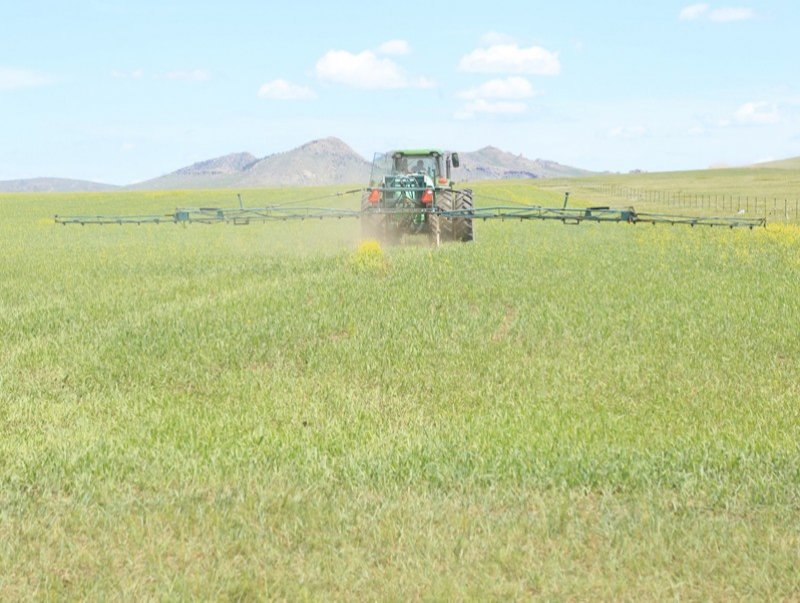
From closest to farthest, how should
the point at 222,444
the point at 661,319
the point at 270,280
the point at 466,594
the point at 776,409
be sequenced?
the point at 466,594 → the point at 222,444 → the point at 776,409 → the point at 661,319 → the point at 270,280

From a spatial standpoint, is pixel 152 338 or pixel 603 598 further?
pixel 152 338

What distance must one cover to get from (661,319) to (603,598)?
7.76 metres

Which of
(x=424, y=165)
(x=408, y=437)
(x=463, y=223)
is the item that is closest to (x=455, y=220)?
(x=463, y=223)

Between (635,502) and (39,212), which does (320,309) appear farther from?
(39,212)

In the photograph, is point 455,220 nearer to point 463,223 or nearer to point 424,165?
point 463,223

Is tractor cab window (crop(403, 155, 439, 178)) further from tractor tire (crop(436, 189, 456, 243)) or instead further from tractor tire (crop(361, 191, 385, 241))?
tractor tire (crop(361, 191, 385, 241))

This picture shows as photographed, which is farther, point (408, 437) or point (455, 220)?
point (455, 220)

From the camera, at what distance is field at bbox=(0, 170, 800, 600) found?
504 centimetres

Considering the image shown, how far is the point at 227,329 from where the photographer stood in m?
11.5

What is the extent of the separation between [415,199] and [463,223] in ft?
5.01

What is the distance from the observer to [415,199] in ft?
73.3

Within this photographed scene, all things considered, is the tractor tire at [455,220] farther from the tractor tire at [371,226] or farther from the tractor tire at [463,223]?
the tractor tire at [371,226]

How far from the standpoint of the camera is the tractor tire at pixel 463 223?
74.7 feet

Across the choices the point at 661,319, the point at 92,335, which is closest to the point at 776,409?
the point at 661,319
